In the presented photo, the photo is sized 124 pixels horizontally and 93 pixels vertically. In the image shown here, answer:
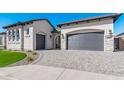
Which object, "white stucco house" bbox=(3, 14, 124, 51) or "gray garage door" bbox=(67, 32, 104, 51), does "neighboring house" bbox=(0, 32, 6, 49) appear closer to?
"white stucco house" bbox=(3, 14, 124, 51)

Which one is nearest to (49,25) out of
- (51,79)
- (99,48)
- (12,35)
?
(12,35)

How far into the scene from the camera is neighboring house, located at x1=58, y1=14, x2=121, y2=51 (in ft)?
41.4

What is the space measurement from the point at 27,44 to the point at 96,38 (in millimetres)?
10472

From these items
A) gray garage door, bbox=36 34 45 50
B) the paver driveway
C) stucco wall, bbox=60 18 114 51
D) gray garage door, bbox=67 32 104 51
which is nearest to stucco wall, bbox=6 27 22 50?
gray garage door, bbox=36 34 45 50

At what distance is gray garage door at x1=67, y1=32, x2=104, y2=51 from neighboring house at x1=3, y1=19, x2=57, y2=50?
166 inches

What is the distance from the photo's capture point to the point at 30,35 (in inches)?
617

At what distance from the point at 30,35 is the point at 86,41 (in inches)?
337

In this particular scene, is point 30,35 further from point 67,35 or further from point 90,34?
point 90,34

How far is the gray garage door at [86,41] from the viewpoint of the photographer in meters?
13.7

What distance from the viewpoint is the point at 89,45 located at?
1448 centimetres

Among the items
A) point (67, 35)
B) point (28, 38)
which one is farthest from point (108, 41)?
point (28, 38)

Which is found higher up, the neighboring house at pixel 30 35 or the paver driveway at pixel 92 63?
the neighboring house at pixel 30 35

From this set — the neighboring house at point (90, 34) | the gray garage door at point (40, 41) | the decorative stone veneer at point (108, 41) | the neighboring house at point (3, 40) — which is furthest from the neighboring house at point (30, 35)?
the decorative stone veneer at point (108, 41)

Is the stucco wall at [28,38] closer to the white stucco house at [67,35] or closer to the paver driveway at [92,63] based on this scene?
the white stucco house at [67,35]
